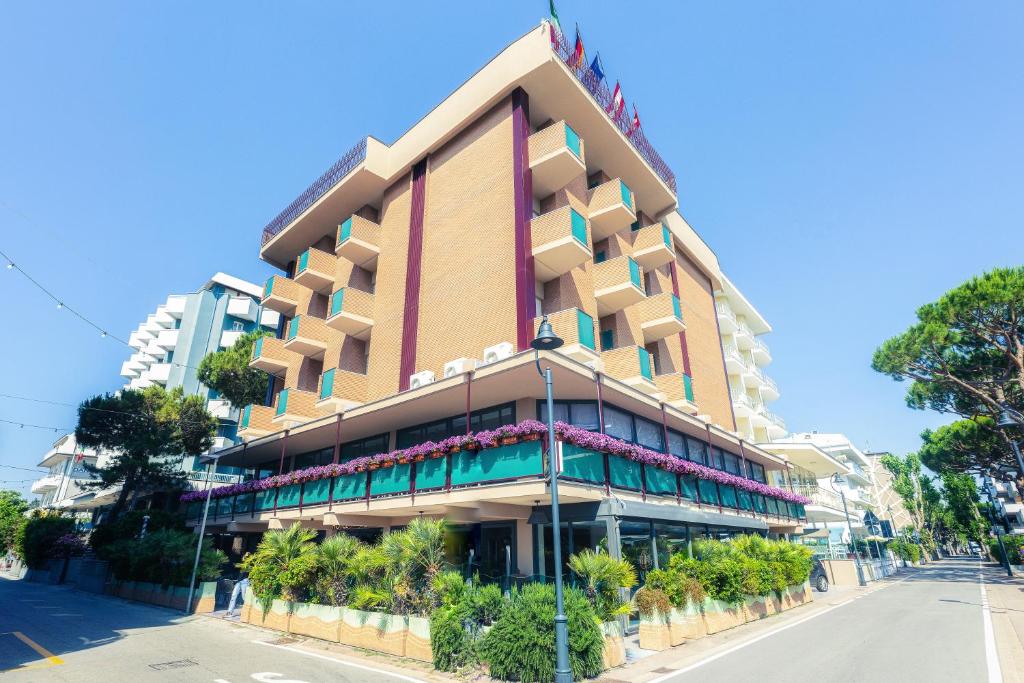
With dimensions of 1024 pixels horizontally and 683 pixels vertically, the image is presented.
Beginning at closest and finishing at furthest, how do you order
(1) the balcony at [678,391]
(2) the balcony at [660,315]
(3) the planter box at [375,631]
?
(3) the planter box at [375,631] < (1) the balcony at [678,391] < (2) the balcony at [660,315]

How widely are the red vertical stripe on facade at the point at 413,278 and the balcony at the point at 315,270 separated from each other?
7.01 meters

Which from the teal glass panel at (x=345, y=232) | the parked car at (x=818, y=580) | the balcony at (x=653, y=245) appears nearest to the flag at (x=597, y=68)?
the balcony at (x=653, y=245)

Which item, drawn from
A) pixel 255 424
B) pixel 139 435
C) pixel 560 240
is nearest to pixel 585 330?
pixel 560 240

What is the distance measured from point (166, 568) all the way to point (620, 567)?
2404 cm

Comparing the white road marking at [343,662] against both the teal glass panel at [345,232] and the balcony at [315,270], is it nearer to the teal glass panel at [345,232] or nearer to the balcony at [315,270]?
the teal glass panel at [345,232]

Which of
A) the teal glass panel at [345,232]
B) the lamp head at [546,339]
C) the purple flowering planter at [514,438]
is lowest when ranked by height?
the purple flowering planter at [514,438]

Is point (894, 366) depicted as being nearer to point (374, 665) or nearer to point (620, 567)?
point (620, 567)

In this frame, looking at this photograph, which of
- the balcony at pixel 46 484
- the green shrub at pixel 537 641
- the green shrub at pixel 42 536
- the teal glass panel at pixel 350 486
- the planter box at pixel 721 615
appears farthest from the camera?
the balcony at pixel 46 484

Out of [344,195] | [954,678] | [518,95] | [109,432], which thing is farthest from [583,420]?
[109,432]

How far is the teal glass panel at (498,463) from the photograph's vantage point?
14320mm

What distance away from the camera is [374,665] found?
12148mm

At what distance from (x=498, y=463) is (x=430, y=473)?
121 inches

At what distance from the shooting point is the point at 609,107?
2592cm

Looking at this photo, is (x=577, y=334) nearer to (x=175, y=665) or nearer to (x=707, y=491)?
(x=707, y=491)
